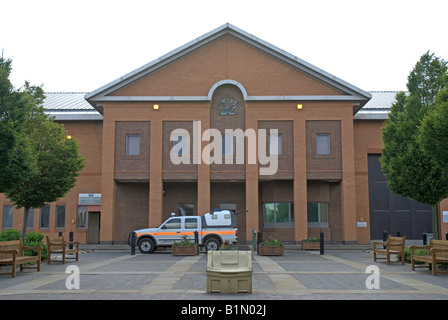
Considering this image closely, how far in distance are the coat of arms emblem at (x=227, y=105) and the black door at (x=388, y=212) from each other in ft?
36.4

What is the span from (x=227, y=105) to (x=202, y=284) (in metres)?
20.2

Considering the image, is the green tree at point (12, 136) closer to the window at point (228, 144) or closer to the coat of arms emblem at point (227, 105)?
the window at point (228, 144)

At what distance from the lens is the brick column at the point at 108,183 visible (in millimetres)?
29297

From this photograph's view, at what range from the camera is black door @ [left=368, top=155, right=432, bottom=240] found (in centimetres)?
3366

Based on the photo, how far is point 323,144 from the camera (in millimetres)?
30375

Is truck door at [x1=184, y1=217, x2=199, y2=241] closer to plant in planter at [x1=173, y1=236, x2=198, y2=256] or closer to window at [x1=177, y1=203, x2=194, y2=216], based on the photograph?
plant in planter at [x1=173, y1=236, x2=198, y2=256]

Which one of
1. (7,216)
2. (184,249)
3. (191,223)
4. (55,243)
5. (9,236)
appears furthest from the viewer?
(7,216)

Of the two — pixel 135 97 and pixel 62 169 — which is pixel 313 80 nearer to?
pixel 135 97

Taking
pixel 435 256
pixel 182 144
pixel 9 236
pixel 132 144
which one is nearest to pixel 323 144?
pixel 182 144

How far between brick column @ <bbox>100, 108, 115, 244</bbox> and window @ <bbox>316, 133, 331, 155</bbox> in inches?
535

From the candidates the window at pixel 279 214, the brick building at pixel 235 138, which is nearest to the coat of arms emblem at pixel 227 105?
the brick building at pixel 235 138

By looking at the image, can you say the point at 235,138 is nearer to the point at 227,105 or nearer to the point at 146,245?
the point at 227,105

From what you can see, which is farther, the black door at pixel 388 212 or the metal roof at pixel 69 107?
the black door at pixel 388 212
